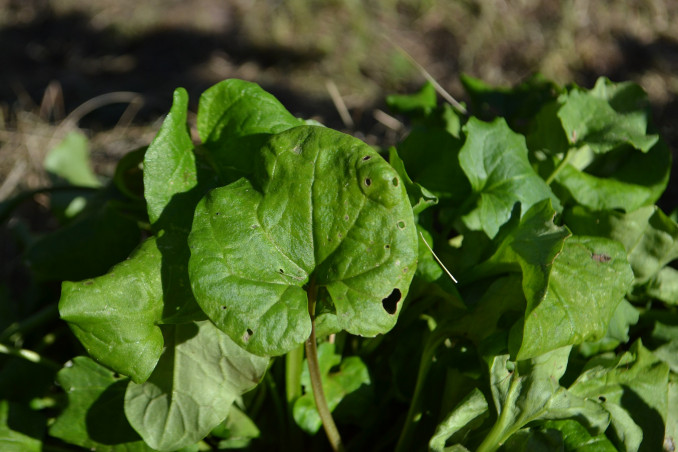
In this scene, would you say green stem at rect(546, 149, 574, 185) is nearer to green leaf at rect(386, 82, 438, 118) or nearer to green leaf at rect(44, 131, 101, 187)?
green leaf at rect(386, 82, 438, 118)

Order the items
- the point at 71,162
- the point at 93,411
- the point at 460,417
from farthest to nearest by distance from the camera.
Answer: the point at 71,162 → the point at 93,411 → the point at 460,417

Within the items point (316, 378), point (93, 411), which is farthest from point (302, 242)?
point (93, 411)

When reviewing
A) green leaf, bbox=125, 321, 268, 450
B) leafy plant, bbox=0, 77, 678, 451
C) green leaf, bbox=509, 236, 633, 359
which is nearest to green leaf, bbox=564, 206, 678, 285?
leafy plant, bbox=0, 77, 678, 451

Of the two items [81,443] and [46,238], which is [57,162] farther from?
[81,443]

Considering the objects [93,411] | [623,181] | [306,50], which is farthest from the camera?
[306,50]

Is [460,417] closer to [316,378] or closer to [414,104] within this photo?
[316,378]

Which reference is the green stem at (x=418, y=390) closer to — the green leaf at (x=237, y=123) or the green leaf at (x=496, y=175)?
the green leaf at (x=496, y=175)

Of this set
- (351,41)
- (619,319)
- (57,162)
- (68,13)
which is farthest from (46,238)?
(68,13)
